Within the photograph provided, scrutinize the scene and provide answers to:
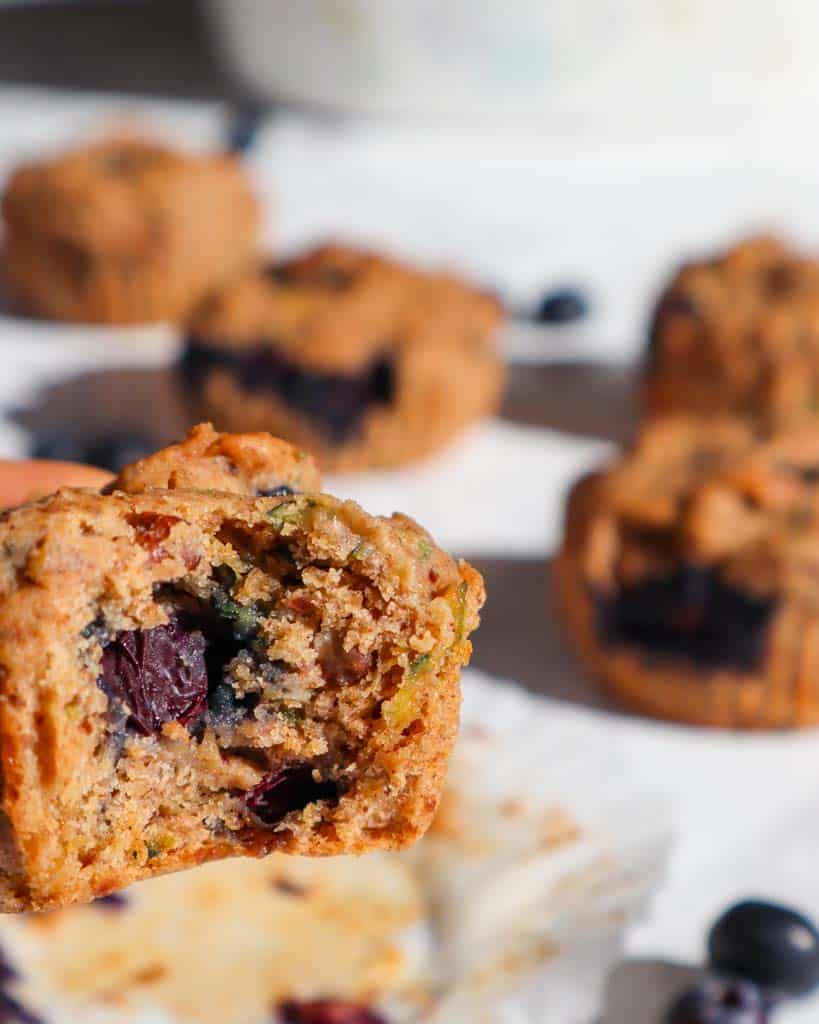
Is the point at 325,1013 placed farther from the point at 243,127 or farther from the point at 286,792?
the point at 243,127

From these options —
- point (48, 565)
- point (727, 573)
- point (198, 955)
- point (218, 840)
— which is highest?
point (48, 565)

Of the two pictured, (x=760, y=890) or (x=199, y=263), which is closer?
(x=760, y=890)

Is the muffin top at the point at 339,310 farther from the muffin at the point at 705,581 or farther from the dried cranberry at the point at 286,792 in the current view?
the dried cranberry at the point at 286,792

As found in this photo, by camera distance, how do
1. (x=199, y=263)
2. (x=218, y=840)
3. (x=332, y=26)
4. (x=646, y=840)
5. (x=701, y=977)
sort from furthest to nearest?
(x=332, y=26)
(x=199, y=263)
(x=646, y=840)
(x=701, y=977)
(x=218, y=840)

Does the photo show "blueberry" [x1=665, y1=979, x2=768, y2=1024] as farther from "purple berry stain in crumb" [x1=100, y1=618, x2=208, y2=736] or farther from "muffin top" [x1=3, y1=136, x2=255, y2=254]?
"muffin top" [x1=3, y1=136, x2=255, y2=254]

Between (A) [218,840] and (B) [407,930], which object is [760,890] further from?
A: (A) [218,840]

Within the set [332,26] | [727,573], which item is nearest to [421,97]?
[332,26]

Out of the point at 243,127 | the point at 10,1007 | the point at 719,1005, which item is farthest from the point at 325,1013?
the point at 243,127
